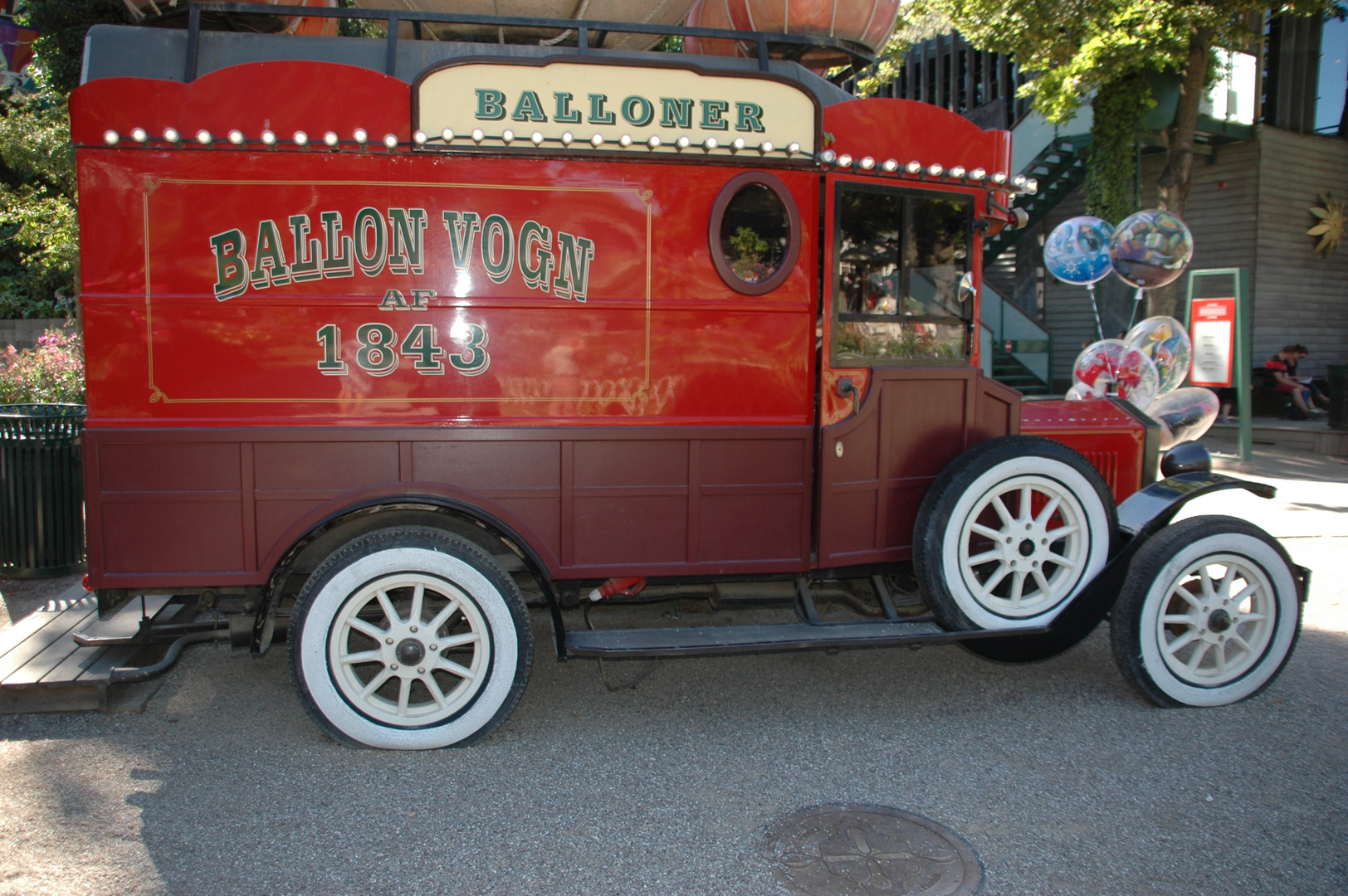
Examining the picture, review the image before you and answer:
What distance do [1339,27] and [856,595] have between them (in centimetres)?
1854

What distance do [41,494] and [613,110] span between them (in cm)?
465

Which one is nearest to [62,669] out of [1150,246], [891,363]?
[891,363]

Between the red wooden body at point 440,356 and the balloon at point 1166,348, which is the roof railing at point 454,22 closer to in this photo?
the red wooden body at point 440,356

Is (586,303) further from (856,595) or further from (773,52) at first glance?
(856,595)

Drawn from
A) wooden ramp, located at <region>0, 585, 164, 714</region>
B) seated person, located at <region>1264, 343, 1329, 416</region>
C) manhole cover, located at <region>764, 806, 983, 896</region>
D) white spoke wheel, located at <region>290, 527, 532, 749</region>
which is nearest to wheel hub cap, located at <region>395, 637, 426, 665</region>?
white spoke wheel, located at <region>290, 527, 532, 749</region>

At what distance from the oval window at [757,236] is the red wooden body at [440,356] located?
0.21 feet

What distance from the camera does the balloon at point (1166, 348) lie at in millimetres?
8891

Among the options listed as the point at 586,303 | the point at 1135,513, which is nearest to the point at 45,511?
the point at 586,303

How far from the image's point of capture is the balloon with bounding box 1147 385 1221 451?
7.97 meters

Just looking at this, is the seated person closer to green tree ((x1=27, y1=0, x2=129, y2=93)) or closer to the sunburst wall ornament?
the sunburst wall ornament

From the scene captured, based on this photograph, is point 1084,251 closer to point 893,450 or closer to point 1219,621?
point 1219,621

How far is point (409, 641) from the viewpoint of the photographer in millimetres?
3588

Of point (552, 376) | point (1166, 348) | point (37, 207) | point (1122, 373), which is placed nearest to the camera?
point (552, 376)

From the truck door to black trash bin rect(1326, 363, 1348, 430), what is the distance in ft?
37.8
